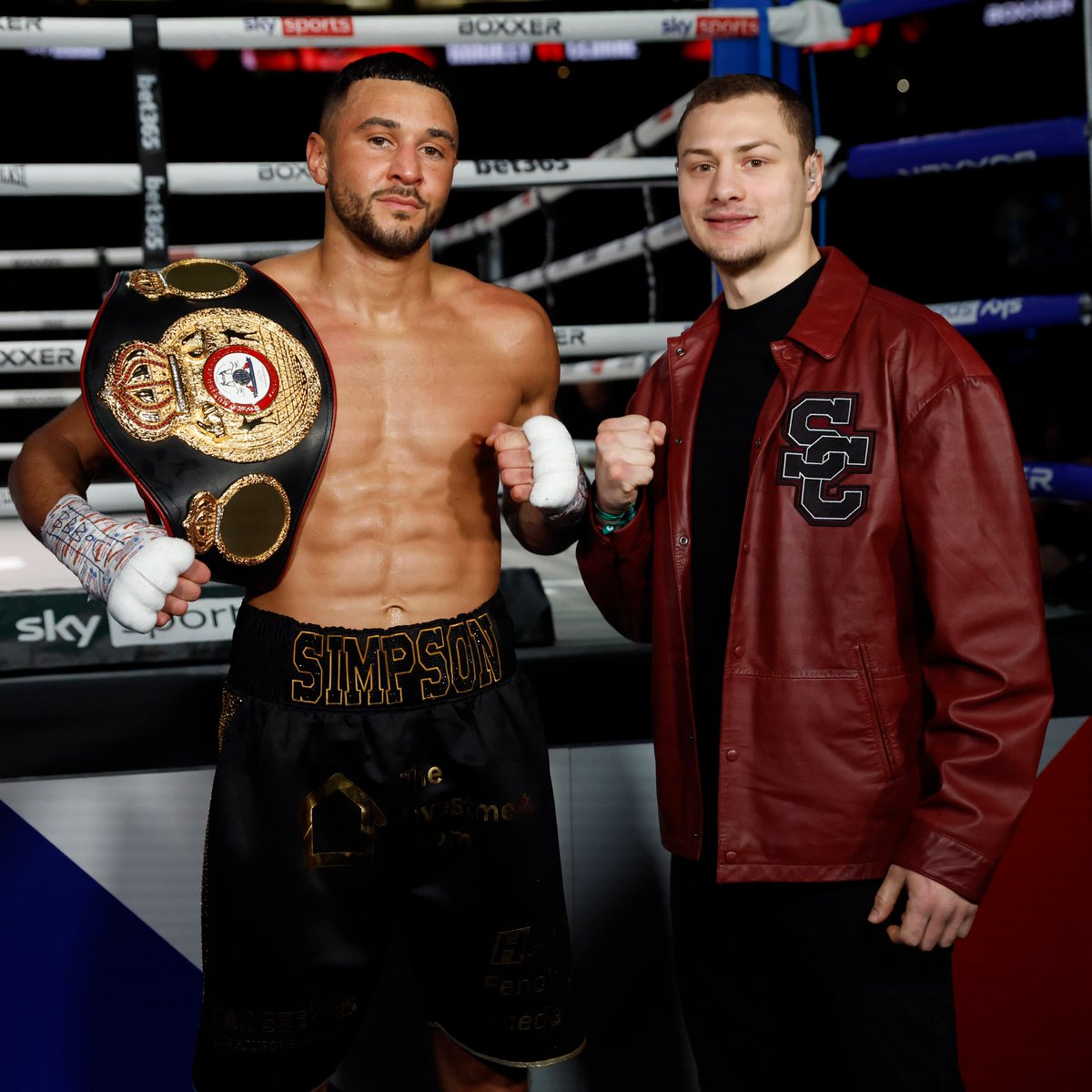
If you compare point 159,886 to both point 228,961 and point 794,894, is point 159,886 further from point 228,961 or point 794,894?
point 794,894

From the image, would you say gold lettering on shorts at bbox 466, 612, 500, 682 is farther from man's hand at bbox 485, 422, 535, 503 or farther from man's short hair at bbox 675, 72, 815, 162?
man's short hair at bbox 675, 72, 815, 162

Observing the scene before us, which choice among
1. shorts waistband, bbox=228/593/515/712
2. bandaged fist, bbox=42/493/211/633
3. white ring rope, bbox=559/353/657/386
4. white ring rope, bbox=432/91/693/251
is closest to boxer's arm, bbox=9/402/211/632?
bandaged fist, bbox=42/493/211/633

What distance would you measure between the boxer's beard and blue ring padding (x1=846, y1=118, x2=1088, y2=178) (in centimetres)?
130

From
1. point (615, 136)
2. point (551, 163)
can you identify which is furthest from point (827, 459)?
point (615, 136)

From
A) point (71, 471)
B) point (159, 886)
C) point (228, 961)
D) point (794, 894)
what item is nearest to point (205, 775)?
point (159, 886)

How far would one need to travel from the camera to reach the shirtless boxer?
4.58 feet

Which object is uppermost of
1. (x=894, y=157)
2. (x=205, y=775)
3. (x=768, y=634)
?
(x=894, y=157)

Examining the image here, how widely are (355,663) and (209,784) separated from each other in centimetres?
49

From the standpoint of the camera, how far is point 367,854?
1.41 m

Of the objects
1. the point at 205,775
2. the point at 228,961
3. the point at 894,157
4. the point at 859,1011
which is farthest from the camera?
the point at 894,157

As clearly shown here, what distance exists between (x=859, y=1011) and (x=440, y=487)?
83 centimetres

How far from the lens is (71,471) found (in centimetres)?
144

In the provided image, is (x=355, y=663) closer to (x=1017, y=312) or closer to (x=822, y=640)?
(x=822, y=640)

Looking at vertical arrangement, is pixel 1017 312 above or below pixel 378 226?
below
